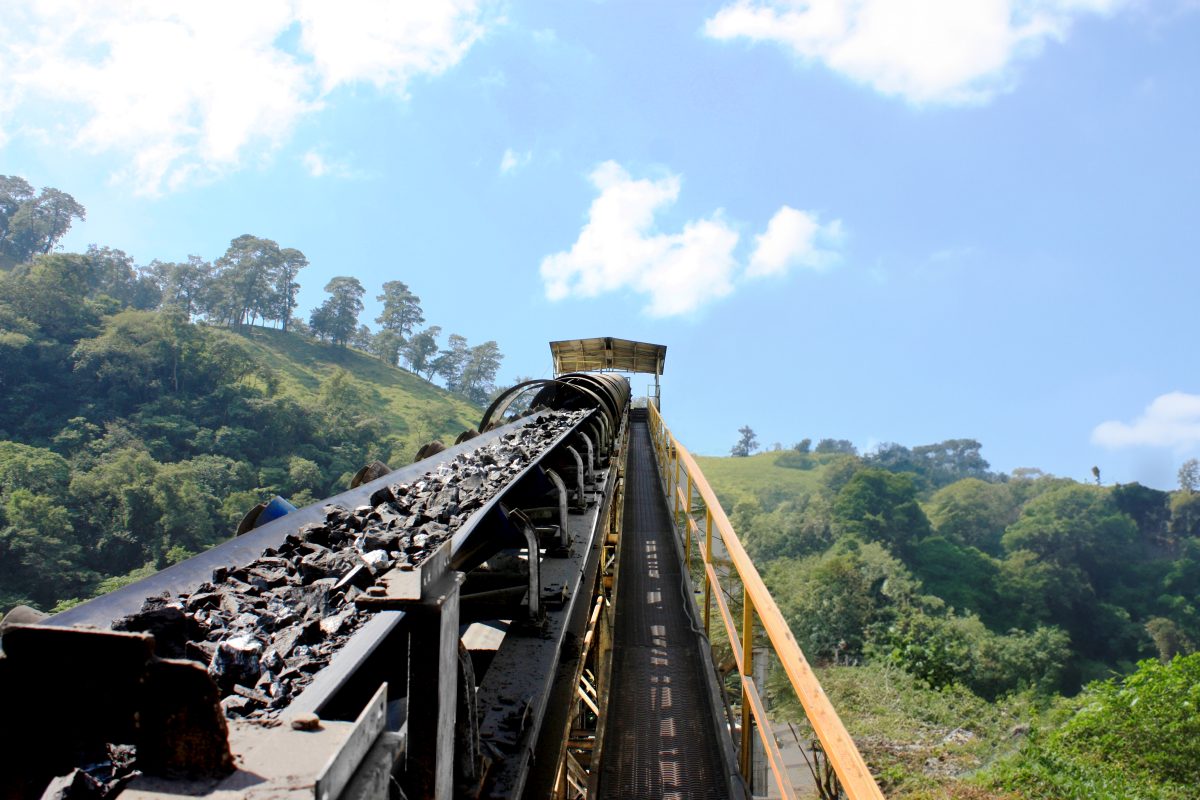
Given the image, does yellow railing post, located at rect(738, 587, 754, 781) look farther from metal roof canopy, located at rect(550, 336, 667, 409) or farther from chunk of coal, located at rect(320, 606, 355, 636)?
metal roof canopy, located at rect(550, 336, 667, 409)

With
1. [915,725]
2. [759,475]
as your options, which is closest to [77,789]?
[915,725]

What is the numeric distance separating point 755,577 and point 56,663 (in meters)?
2.08

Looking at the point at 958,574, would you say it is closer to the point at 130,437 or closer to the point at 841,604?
the point at 841,604

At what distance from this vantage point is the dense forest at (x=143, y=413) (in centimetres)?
3119

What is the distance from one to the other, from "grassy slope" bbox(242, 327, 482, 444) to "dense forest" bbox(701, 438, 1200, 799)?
29047 millimetres

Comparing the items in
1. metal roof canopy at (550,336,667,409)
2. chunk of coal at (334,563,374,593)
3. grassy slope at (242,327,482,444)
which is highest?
grassy slope at (242,327,482,444)

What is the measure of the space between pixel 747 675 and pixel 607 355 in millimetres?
12908

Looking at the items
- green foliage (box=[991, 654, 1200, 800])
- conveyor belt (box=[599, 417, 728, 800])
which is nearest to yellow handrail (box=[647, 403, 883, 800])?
conveyor belt (box=[599, 417, 728, 800])

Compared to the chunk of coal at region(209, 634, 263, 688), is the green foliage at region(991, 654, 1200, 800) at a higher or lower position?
lower

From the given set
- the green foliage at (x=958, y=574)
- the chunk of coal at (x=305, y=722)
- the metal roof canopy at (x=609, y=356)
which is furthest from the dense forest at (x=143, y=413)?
the green foliage at (x=958, y=574)

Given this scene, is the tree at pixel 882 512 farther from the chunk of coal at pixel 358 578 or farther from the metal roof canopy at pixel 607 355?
the chunk of coal at pixel 358 578

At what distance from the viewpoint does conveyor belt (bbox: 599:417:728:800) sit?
9.40ft

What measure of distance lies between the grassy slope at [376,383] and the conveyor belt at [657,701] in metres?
53.4

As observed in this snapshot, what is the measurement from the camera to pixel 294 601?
1602mm
